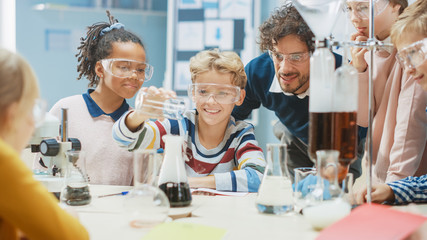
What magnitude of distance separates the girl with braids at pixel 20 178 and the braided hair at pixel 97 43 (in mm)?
1358

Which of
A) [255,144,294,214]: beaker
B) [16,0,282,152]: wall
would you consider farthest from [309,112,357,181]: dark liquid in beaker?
[16,0,282,152]: wall

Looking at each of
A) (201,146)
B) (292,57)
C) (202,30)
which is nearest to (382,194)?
(292,57)

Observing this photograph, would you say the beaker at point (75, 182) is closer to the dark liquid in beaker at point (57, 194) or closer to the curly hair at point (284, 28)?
the dark liquid in beaker at point (57, 194)

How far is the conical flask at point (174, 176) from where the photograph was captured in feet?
3.85

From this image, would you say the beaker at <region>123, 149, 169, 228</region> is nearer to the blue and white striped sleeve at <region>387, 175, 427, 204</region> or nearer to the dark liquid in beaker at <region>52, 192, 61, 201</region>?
the dark liquid in beaker at <region>52, 192, 61, 201</region>

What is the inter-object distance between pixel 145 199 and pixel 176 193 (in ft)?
0.63

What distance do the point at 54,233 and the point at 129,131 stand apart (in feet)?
2.93

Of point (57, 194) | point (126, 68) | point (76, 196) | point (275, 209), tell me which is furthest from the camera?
point (126, 68)

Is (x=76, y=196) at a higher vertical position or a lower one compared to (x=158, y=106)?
lower

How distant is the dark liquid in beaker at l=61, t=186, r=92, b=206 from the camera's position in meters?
1.21

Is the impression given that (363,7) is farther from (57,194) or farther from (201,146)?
(57,194)

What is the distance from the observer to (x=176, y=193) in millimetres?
1174

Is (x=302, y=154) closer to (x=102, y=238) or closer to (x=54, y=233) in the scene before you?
(x=102, y=238)

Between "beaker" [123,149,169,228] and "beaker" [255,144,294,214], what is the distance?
267mm
